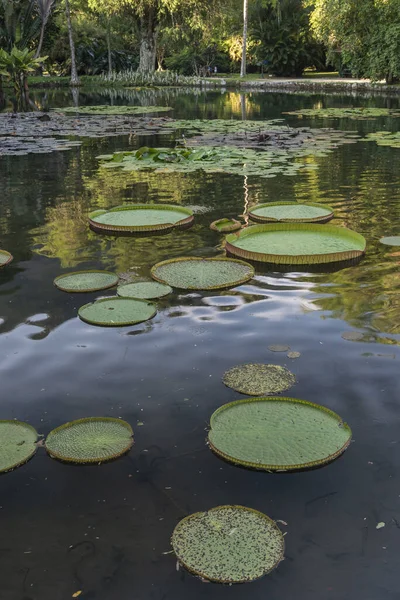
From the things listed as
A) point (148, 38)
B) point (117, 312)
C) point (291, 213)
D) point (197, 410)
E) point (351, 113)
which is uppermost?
point (148, 38)

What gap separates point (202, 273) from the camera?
4.53 m

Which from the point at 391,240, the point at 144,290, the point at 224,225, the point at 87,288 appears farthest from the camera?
the point at 224,225

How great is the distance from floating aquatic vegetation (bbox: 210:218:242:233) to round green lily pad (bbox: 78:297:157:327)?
196cm

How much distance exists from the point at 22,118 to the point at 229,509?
16.1m

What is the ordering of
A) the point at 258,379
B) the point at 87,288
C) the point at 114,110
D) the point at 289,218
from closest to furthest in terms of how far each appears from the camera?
the point at 258,379 < the point at 87,288 < the point at 289,218 < the point at 114,110

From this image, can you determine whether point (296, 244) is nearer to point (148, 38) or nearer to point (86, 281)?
point (86, 281)

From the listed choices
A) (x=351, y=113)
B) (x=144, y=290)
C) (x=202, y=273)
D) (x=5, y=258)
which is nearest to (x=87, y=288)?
(x=144, y=290)

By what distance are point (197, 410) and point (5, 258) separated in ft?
8.92

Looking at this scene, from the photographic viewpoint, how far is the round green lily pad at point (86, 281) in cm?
434

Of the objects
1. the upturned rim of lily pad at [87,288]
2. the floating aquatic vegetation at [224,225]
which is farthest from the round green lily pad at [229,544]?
the floating aquatic vegetation at [224,225]

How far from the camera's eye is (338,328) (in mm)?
3752

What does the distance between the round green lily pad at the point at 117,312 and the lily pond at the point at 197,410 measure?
0.02 metres

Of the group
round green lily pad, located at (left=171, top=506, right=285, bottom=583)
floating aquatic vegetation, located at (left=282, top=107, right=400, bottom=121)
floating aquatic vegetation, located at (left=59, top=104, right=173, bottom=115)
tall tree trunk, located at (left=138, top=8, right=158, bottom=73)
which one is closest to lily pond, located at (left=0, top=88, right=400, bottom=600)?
round green lily pad, located at (left=171, top=506, right=285, bottom=583)

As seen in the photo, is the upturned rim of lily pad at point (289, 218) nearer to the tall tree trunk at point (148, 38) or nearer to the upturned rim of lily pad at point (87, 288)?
the upturned rim of lily pad at point (87, 288)
